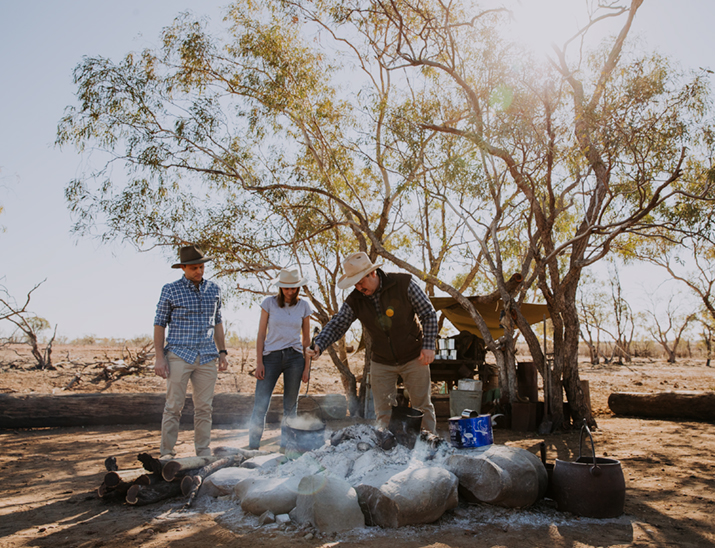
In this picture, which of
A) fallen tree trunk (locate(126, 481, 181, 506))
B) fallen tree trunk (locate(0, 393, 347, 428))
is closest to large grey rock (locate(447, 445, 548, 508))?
fallen tree trunk (locate(126, 481, 181, 506))

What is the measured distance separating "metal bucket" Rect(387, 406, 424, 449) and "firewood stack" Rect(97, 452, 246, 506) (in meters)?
1.49

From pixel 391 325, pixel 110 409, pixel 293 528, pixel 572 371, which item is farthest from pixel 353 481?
pixel 110 409

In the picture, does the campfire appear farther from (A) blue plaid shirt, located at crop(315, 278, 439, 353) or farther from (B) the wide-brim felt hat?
(B) the wide-brim felt hat

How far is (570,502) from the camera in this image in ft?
11.3

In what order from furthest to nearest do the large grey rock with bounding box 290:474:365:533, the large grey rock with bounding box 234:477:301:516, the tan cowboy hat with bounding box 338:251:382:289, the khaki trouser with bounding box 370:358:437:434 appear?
the khaki trouser with bounding box 370:358:437:434
the tan cowboy hat with bounding box 338:251:382:289
the large grey rock with bounding box 234:477:301:516
the large grey rock with bounding box 290:474:365:533

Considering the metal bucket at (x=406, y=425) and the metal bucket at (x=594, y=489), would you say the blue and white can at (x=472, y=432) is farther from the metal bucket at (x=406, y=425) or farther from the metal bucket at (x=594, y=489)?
the metal bucket at (x=594, y=489)

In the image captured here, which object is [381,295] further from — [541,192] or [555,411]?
[541,192]

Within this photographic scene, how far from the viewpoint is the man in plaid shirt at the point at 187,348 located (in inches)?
168

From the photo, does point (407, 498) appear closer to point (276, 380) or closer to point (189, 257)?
point (276, 380)

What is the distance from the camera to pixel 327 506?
10.2 feet

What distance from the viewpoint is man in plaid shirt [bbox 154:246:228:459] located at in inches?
168

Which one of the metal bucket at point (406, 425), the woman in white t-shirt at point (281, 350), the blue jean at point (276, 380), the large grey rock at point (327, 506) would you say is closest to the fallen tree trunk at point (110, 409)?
the blue jean at point (276, 380)

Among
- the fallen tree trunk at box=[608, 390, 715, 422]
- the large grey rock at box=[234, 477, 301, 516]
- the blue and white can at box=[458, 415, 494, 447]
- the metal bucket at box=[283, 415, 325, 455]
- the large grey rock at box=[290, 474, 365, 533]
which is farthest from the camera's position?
the fallen tree trunk at box=[608, 390, 715, 422]

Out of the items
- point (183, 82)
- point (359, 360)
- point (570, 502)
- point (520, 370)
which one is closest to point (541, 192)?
point (520, 370)
